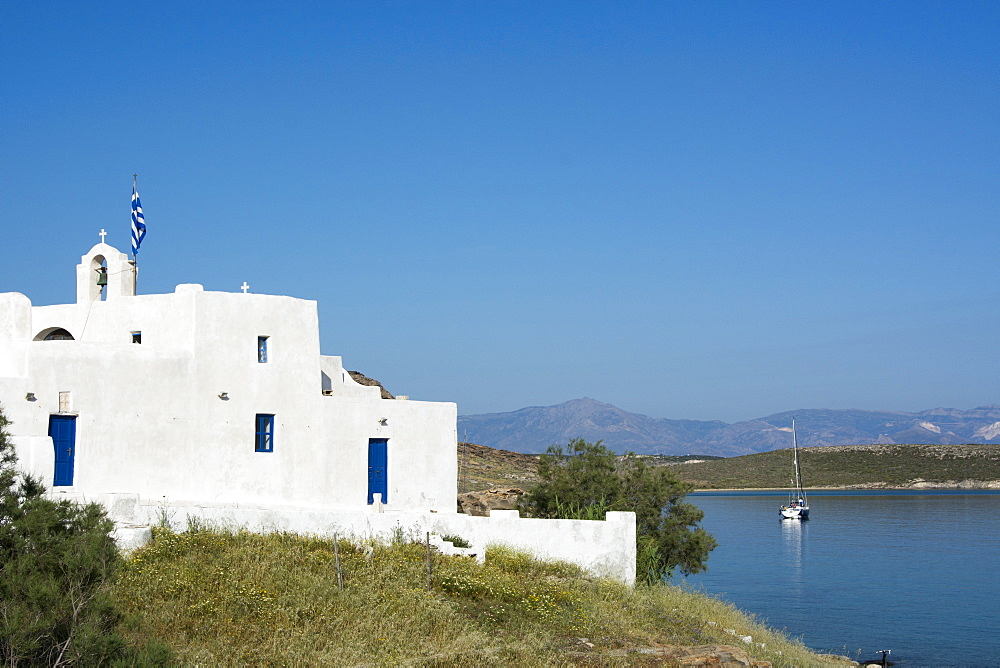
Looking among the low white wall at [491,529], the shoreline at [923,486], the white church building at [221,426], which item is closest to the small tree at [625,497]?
the white church building at [221,426]

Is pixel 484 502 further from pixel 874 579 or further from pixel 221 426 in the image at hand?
pixel 874 579

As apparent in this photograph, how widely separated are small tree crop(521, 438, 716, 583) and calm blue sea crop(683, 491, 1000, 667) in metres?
2.97

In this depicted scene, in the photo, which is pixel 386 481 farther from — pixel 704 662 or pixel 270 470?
pixel 704 662

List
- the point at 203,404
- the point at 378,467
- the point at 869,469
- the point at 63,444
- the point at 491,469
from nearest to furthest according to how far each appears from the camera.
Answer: the point at 63,444 < the point at 203,404 < the point at 378,467 < the point at 491,469 < the point at 869,469

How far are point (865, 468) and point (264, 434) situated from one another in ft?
412

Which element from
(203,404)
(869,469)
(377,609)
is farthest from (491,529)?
(869,469)

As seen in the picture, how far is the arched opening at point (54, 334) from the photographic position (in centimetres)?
2756

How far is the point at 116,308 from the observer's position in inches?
1054

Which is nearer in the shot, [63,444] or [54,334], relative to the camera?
[63,444]

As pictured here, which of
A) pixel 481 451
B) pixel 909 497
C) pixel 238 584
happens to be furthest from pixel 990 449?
pixel 238 584

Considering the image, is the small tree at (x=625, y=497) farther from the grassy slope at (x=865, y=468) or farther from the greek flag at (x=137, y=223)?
the grassy slope at (x=865, y=468)

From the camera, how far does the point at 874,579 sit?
171 ft

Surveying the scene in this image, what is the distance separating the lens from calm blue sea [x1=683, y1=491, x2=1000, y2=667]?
3691 centimetres

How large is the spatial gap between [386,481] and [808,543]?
50.9 m
